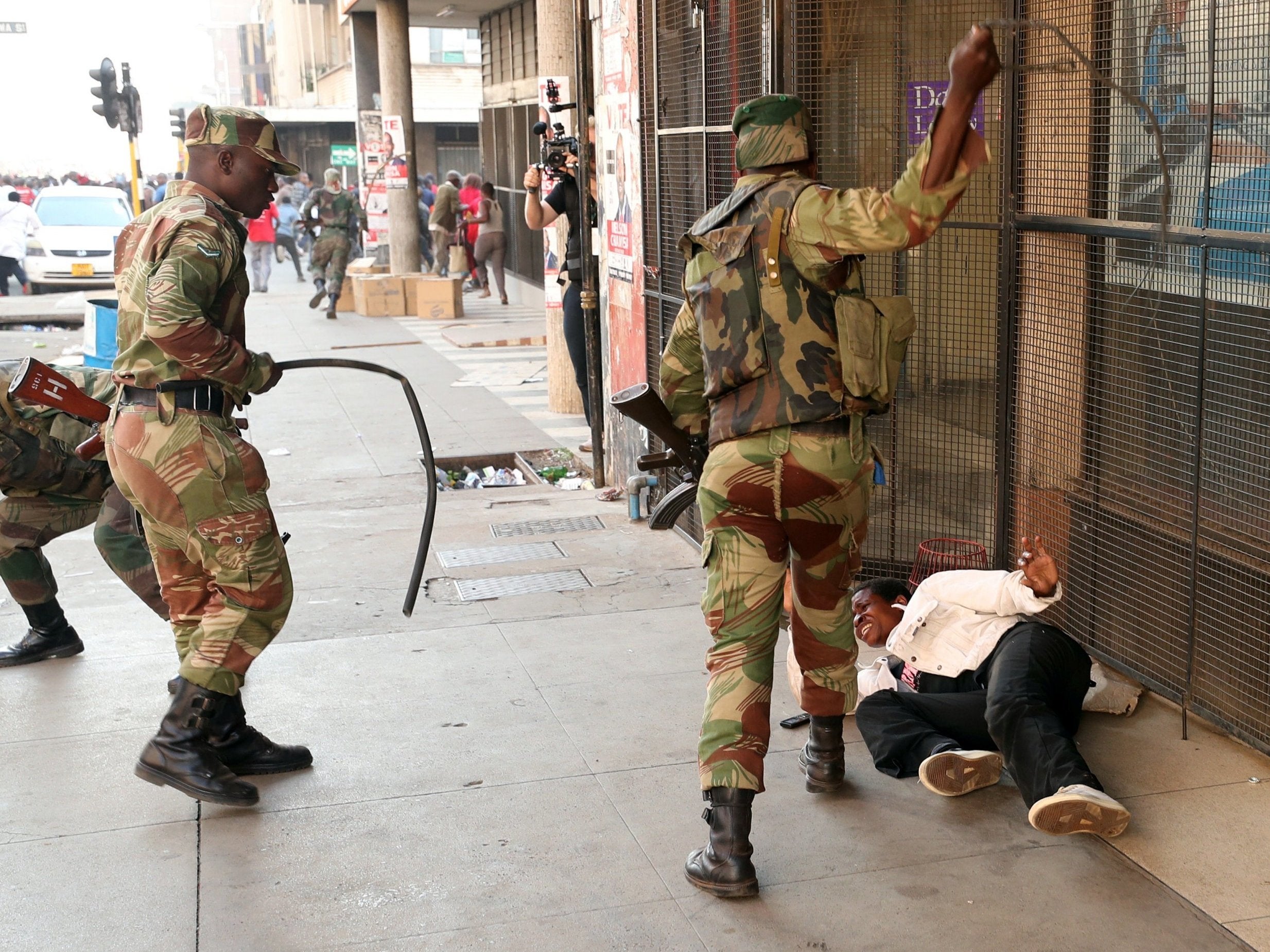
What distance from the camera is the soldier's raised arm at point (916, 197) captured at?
9.13 feet

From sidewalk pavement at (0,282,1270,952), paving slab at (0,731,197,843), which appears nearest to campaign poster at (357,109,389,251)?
sidewalk pavement at (0,282,1270,952)

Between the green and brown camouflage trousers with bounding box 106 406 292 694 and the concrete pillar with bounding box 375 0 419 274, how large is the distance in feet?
52.1

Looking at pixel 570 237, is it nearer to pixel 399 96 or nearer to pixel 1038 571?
pixel 1038 571

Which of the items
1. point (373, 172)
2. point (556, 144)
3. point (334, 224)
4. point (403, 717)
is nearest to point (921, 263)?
point (403, 717)

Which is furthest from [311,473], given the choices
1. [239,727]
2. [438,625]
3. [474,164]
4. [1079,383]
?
[474,164]

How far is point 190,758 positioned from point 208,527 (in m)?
0.69

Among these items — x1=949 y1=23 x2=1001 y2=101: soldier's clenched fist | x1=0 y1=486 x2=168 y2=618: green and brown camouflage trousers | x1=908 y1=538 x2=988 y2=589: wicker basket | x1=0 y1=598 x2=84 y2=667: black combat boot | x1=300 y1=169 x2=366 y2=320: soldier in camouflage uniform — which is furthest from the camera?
x1=300 y1=169 x2=366 y2=320: soldier in camouflage uniform

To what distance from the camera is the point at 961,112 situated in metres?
2.84

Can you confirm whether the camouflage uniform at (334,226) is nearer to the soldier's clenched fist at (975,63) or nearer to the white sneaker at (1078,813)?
the white sneaker at (1078,813)

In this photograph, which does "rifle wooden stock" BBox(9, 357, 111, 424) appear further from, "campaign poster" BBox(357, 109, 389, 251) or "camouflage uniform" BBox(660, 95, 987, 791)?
"campaign poster" BBox(357, 109, 389, 251)

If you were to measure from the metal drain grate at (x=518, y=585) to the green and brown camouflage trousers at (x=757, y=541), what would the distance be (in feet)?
8.79

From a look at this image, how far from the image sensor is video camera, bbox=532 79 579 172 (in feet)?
27.9

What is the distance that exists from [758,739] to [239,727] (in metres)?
1.78

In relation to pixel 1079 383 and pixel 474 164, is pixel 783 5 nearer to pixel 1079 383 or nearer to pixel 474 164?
pixel 1079 383
